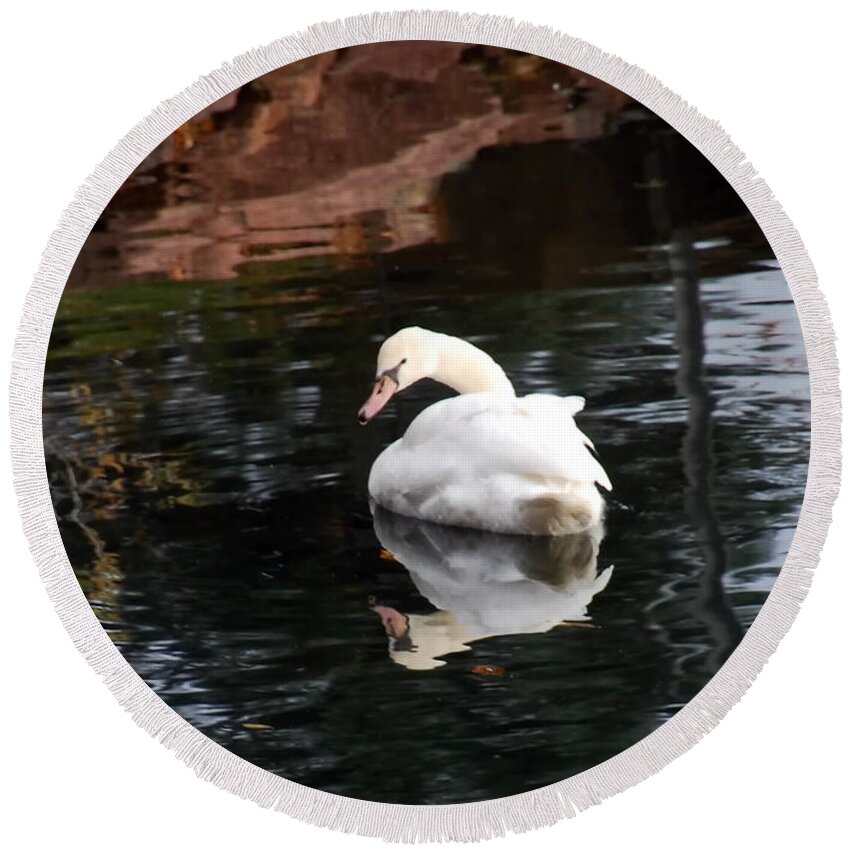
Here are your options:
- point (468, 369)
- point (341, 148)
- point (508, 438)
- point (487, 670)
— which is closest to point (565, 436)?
point (508, 438)

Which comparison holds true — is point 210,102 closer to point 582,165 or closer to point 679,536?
point 582,165

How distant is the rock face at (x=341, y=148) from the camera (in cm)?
301

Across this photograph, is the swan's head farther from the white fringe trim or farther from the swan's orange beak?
the white fringe trim

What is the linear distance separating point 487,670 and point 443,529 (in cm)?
24

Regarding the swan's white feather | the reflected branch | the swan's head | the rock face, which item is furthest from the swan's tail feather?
the rock face

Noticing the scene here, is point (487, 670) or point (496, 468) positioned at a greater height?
point (496, 468)

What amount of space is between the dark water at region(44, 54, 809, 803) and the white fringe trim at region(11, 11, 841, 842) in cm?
2

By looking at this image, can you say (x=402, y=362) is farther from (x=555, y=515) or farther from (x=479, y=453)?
(x=555, y=515)

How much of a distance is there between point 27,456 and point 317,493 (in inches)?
16.2

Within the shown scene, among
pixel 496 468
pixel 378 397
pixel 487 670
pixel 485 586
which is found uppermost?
pixel 378 397

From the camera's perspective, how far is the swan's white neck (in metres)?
3.04

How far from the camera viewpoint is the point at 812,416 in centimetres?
302

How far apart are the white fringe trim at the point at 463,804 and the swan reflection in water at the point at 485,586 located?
210 millimetres

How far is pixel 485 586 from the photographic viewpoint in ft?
9.59
